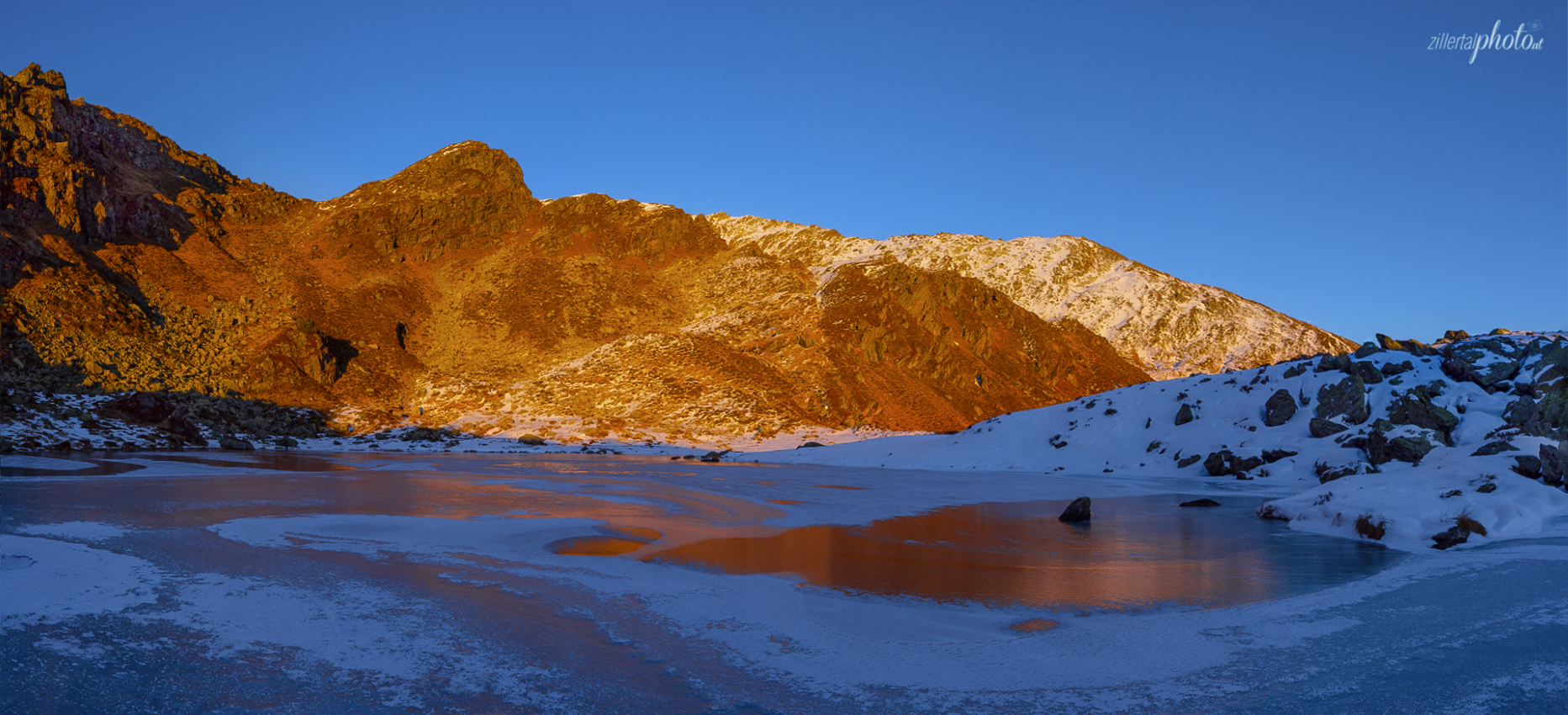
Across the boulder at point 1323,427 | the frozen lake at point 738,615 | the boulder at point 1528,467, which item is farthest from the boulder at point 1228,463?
the frozen lake at point 738,615

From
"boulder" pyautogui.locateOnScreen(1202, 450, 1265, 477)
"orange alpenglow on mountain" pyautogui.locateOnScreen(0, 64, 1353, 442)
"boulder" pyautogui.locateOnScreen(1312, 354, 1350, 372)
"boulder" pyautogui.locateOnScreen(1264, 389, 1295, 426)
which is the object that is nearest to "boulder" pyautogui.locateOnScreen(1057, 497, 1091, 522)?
"boulder" pyautogui.locateOnScreen(1202, 450, 1265, 477)

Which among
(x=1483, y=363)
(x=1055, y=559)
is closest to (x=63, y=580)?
(x=1055, y=559)

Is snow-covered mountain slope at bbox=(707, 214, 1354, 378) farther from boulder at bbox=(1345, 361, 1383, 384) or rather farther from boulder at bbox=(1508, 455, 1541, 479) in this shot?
boulder at bbox=(1508, 455, 1541, 479)

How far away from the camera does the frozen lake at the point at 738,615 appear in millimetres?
5309

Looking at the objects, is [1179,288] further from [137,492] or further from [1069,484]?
[137,492]

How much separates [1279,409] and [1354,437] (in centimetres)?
419

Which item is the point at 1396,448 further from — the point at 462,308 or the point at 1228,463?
the point at 462,308

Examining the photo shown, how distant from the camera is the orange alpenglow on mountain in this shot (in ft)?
185

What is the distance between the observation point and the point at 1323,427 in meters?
25.3

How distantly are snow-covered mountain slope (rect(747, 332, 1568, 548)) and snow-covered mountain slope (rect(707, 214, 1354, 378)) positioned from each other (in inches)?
2826

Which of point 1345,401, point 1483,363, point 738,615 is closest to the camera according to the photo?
point 738,615

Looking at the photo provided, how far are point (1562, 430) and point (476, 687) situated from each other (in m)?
23.0

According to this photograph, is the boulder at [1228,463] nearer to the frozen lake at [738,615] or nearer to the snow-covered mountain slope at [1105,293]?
the frozen lake at [738,615]

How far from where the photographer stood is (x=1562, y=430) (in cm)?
1814
